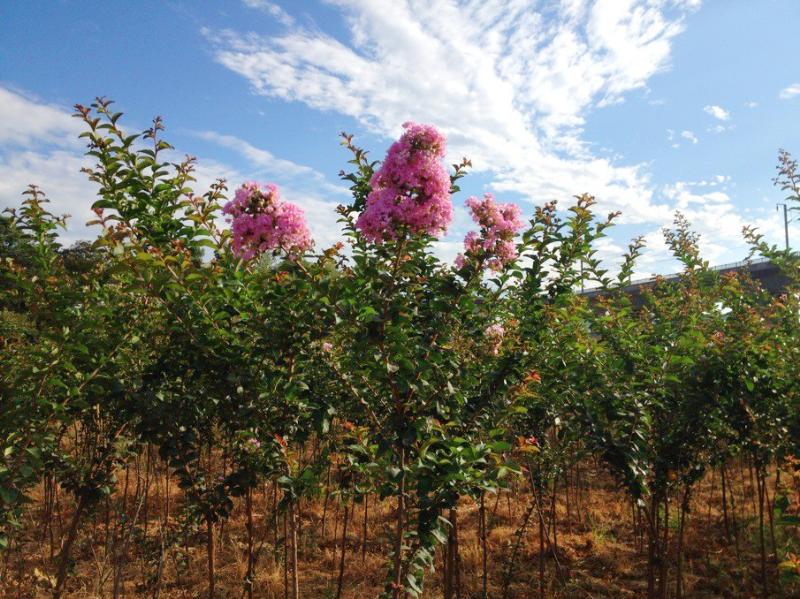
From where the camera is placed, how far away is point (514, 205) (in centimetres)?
296

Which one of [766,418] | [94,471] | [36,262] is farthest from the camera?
[766,418]

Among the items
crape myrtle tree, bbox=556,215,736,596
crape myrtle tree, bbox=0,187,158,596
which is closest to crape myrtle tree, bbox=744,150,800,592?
crape myrtle tree, bbox=556,215,736,596

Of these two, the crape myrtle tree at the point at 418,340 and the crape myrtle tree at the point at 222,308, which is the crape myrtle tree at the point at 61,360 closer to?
the crape myrtle tree at the point at 222,308

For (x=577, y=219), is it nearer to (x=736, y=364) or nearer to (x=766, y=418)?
Result: (x=736, y=364)

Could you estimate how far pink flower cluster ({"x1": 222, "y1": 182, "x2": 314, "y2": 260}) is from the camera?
2.56m

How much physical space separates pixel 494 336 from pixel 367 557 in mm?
3820

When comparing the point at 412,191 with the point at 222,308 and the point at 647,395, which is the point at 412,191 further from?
the point at 647,395

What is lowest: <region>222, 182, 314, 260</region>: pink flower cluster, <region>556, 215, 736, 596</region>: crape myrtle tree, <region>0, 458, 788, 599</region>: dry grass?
<region>0, 458, 788, 599</region>: dry grass

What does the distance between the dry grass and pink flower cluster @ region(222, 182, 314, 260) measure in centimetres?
314

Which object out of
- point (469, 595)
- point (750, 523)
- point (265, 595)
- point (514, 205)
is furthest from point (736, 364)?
point (265, 595)

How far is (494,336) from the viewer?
142 inches

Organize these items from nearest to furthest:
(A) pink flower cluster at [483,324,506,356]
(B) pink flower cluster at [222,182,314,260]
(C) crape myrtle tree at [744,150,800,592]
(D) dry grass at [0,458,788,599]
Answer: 1. (B) pink flower cluster at [222,182,314,260]
2. (A) pink flower cluster at [483,324,506,356]
3. (C) crape myrtle tree at [744,150,800,592]
4. (D) dry grass at [0,458,788,599]

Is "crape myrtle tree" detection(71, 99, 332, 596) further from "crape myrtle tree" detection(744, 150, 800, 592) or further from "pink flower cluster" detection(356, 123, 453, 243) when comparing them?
"crape myrtle tree" detection(744, 150, 800, 592)

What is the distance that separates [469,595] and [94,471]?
3.49 m
